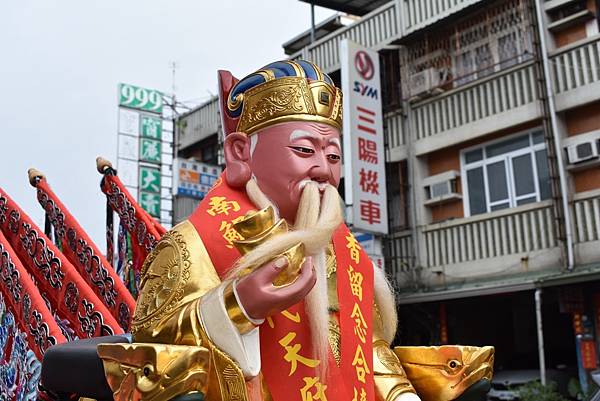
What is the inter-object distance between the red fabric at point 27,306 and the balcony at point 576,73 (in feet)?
21.9

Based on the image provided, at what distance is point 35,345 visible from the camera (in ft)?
10.7

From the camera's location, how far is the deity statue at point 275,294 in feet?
6.07

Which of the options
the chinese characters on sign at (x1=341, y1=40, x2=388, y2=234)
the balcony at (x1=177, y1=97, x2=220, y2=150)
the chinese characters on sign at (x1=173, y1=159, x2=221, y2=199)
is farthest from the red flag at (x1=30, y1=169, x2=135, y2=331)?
the balcony at (x1=177, y1=97, x2=220, y2=150)

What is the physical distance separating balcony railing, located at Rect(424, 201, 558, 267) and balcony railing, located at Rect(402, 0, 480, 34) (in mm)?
2847

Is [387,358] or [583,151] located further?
[583,151]

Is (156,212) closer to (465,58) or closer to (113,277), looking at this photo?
(465,58)

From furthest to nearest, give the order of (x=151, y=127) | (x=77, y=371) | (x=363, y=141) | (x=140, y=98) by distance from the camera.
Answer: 1. (x=140, y=98)
2. (x=151, y=127)
3. (x=363, y=141)
4. (x=77, y=371)

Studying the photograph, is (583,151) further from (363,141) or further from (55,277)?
(55,277)

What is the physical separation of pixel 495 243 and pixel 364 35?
13.3 feet

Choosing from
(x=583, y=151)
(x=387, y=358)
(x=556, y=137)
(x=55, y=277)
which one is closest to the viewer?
(x=387, y=358)

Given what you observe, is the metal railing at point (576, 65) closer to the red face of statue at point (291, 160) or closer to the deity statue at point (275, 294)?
the deity statue at point (275, 294)

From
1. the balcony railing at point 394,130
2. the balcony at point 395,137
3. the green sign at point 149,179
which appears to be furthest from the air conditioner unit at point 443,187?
the green sign at point 149,179

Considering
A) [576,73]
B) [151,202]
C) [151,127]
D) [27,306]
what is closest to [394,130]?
[576,73]

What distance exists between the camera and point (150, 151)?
540 inches
